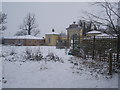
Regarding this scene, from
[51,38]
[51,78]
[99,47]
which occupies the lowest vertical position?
[51,78]

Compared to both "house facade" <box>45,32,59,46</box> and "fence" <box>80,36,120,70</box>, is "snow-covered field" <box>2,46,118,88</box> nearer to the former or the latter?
"fence" <box>80,36,120,70</box>

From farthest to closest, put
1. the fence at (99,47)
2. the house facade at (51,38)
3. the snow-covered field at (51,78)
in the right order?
the house facade at (51,38), the fence at (99,47), the snow-covered field at (51,78)

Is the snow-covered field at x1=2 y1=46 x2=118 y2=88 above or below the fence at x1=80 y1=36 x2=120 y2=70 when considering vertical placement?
below

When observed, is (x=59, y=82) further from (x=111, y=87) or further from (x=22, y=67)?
(x=22, y=67)

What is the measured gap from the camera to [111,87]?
520 centimetres

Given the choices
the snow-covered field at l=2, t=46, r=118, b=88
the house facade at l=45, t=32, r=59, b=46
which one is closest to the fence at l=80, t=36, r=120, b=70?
the snow-covered field at l=2, t=46, r=118, b=88

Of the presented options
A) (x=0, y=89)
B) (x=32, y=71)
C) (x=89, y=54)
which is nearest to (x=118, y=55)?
(x=89, y=54)

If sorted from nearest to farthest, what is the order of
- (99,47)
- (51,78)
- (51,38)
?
(51,78)
(99,47)
(51,38)

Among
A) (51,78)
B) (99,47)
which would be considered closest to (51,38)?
(99,47)

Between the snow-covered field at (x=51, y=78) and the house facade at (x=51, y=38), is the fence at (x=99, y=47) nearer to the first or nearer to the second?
the snow-covered field at (x=51, y=78)

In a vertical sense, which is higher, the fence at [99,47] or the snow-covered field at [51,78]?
→ the fence at [99,47]

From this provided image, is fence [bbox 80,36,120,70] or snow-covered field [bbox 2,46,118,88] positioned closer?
snow-covered field [bbox 2,46,118,88]

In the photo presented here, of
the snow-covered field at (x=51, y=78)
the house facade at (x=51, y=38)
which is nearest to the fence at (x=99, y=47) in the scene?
the snow-covered field at (x=51, y=78)

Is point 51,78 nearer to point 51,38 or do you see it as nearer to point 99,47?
point 99,47
